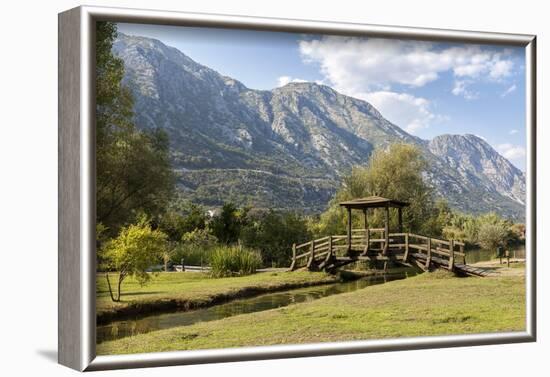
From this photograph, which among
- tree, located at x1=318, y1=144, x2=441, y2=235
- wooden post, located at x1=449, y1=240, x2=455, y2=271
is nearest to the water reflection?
wooden post, located at x1=449, y1=240, x2=455, y2=271

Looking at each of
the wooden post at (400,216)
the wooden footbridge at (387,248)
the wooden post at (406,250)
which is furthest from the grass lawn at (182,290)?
the wooden post at (400,216)

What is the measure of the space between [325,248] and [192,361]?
116 inches

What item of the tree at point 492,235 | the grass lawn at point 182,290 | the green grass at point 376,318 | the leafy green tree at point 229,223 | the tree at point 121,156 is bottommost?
the green grass at point 376,318

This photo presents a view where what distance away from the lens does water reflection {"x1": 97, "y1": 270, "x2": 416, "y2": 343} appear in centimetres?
1167

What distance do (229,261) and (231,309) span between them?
0.71 meters

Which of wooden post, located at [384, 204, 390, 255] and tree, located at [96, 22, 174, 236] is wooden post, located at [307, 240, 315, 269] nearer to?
wooden post, located at [384, 204, 390, 255]

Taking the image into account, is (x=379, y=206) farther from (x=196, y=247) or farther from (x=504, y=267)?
(x=196, y=247)

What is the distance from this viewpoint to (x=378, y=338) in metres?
13.0

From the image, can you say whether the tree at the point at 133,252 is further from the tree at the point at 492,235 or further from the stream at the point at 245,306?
the tree at the point at 492,235

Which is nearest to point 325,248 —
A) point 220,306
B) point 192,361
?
point 220,306

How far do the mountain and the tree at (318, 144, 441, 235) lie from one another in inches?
6.4

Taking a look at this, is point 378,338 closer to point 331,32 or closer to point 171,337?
point 171,337

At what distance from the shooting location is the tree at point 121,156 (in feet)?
38.4

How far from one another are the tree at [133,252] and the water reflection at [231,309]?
0.45m
